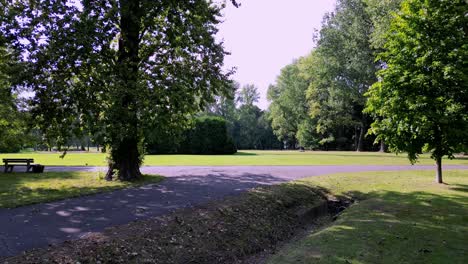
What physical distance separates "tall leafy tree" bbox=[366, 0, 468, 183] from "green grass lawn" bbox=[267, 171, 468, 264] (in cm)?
220

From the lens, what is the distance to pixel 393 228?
9469 mm

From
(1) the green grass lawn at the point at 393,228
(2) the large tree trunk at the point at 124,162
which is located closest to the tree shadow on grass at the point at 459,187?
(1) the green grass lawn at the point at 393,228

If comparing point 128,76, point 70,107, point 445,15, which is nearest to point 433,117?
point 445,15

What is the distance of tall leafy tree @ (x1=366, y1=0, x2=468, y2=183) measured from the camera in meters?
14.8

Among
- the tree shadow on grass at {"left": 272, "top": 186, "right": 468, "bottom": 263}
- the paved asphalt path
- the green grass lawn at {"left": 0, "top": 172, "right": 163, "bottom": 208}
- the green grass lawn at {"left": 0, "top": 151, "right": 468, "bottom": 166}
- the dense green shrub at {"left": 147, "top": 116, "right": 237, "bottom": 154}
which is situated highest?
the dense green shrub at {"left": 147, "top": 116, "right": 237, "bottom": 154}

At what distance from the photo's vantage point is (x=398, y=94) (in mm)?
15500

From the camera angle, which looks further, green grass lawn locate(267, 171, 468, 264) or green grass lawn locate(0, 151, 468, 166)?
green grass lawn locate(0, 151, 468, 166)

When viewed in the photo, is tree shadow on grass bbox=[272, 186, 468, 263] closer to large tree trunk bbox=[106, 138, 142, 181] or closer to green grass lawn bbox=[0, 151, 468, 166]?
large tree trunk bbox=[106, 138, 142, 181]

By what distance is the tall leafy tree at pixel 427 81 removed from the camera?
48.4ft

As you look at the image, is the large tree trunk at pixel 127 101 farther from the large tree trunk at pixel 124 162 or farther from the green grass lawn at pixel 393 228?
the green grass lawn at pixel 393 228

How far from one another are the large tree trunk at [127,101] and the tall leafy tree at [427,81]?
10257 millimetres

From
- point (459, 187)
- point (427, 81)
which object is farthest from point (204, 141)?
point (459, 187)

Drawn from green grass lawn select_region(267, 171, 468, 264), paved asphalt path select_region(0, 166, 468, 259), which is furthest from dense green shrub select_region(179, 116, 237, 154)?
green grass lawn select_region(267, 171, 468, 264)

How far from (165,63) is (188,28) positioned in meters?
1.82
